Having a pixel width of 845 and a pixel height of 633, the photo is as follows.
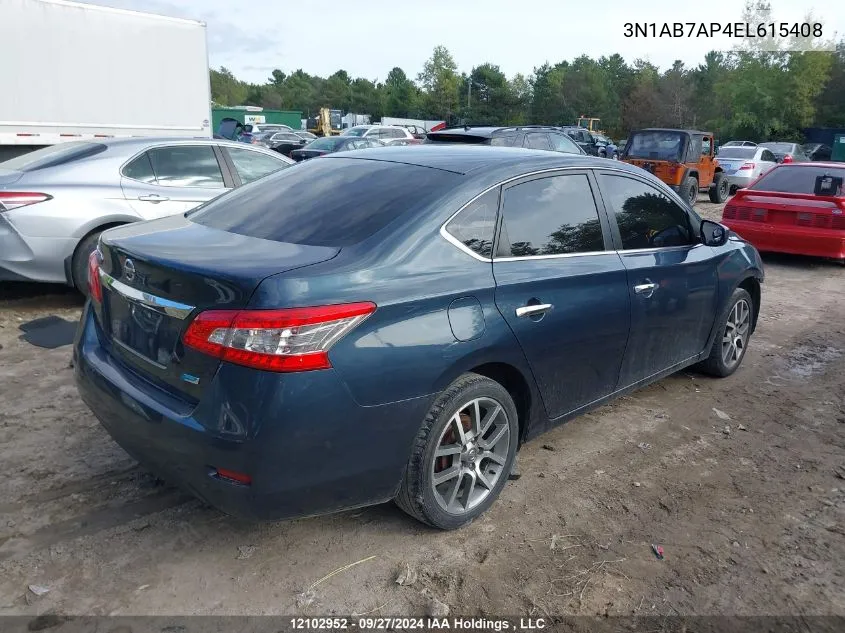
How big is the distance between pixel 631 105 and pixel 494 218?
66989 mm

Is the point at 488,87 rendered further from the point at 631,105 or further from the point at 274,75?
the point at 274,75

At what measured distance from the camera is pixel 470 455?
313cm

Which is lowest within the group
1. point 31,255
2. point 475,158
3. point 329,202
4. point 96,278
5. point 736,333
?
point 736,333

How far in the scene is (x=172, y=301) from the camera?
265 centimetres

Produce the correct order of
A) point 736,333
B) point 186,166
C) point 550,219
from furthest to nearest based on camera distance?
point 186,166
point 736,333
point 550,219

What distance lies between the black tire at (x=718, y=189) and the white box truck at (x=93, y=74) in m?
12.1

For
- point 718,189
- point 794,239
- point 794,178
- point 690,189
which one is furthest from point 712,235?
point 718,189

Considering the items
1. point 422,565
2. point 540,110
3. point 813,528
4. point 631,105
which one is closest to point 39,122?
point 422,565

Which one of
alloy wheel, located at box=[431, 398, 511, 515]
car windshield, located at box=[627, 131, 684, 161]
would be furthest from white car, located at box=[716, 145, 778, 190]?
alloy wheel, located at box=[431, 398, 511, 515]

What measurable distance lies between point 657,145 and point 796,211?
7019 millimetres

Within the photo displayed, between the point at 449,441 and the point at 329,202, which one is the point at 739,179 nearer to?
the point at 329,202

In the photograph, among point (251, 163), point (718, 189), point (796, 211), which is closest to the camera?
point (251, 163)

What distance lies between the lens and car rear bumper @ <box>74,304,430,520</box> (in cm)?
247

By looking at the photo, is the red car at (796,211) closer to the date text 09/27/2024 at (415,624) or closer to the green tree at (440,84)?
the date text 09/27/2024 at (415,624)
